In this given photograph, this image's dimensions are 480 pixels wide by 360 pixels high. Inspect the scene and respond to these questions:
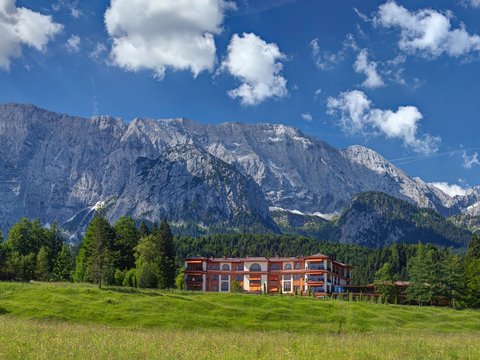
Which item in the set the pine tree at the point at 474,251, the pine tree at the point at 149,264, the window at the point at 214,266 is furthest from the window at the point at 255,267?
the pine tree at the point at 474,251

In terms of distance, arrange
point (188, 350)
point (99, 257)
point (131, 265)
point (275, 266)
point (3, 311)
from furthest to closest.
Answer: point (275, 266) < point (131, 265) < point (99, 257) < point (3, 311) < point (188, 350)

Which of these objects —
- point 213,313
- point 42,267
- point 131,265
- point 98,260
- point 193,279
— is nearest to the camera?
point 213,313

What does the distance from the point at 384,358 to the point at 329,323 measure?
1874 inches

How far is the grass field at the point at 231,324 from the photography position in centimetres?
2722

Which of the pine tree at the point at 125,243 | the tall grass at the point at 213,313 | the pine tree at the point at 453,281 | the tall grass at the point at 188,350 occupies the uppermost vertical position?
the pine tree at the point at 125,243

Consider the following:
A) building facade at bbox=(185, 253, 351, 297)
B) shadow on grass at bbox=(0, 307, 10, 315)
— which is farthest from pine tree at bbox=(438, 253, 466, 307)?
shadow on grass at bbox=(0, 307, 10, 315)

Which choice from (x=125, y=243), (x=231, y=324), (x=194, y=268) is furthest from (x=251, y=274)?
(x=231, y=324)

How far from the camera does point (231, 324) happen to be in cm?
6544

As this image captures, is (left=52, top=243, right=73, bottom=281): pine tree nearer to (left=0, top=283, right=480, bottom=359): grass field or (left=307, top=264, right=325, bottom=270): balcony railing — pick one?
(left=0, top=283, right=480, bottom=359): grass field

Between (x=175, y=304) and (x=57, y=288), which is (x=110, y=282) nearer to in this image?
(x=57, y=288)

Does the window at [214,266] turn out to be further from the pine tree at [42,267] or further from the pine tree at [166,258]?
the pine tree at [42,267]

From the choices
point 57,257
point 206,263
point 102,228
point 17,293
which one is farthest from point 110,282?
point 206,263

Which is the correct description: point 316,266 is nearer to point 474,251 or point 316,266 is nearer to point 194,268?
point 194,268

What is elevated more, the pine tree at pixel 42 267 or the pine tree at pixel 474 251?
the pine tree at pixel 474 251
